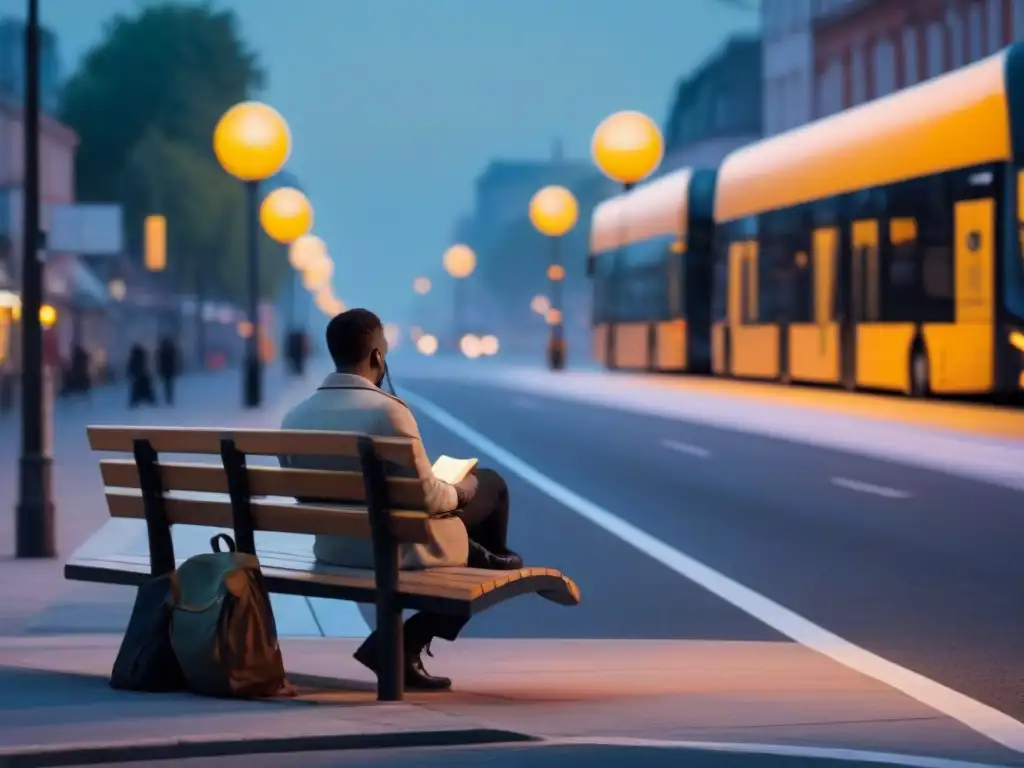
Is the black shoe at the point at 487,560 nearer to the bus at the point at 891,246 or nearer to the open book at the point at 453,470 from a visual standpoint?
the open book at the point at 453,470

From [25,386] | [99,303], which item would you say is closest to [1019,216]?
[25,386]

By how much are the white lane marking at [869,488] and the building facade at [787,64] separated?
70.2 metres

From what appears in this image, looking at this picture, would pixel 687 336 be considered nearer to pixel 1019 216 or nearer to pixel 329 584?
pixel 1019 216

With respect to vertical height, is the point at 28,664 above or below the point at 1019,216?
below

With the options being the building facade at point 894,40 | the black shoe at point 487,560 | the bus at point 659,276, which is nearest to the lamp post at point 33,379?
the black shoe at point 487,560

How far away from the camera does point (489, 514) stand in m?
9.86

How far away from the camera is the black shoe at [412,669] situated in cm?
956

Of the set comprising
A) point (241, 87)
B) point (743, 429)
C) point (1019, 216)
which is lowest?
point (743, 429)

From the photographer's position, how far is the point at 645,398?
4562 cm

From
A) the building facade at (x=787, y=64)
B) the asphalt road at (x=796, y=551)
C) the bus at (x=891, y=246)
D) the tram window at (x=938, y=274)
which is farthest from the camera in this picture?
the building facade at (x=787, y=64)

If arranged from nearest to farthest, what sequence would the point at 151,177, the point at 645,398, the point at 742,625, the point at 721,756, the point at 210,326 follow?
the point at 721,756, the point at 742,625, the point at 645,398, the point at 151,177, the point at 210,326

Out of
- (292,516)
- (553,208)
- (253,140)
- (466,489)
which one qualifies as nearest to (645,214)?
(553,208)

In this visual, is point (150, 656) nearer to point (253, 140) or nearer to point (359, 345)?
point (359, 345)

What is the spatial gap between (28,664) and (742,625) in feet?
13.4
